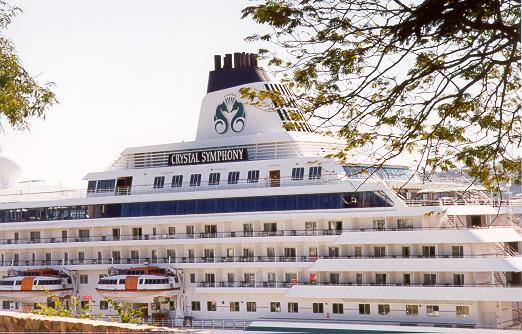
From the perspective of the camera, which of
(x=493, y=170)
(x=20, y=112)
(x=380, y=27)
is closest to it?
(x=380, y=27)

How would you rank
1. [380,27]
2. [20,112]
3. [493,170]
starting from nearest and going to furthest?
[380,27] < [493,170] < [20,112]

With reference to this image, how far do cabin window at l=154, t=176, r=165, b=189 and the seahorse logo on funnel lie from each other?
2865 millimetres

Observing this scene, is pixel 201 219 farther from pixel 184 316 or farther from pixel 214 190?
pixel 184 316

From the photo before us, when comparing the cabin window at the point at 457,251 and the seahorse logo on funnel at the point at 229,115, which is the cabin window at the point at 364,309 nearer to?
the cabin window at the point at 457,251

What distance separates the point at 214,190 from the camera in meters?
34.6

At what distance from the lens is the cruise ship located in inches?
1147

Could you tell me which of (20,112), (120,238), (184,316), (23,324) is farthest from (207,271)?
(23,324)

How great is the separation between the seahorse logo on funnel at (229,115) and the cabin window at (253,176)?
265 cm

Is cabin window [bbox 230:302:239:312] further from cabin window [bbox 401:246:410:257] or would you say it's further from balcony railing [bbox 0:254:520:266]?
cabin window [bbox 401:246:410:257]

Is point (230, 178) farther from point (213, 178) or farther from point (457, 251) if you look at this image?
point (457, 251)

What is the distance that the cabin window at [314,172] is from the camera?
107 ft

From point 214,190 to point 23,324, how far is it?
19372 mm

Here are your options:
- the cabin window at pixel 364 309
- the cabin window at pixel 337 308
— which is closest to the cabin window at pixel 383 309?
the cabin window at pixel 364 309

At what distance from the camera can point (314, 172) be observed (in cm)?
3297
